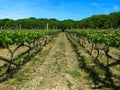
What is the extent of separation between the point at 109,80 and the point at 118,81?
1.39 ft

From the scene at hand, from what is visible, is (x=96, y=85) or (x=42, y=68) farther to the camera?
(x=42, y=68)

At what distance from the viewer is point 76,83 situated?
35.9ft

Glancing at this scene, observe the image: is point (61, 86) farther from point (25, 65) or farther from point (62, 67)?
point (25, 65)

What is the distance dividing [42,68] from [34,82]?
3.25 metres

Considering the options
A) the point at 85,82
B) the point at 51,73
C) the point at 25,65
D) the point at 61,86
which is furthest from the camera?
the point at 25,65

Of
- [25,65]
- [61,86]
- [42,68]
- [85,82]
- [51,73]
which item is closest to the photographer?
[61,86]

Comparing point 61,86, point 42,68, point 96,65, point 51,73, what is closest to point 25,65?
point 42,68

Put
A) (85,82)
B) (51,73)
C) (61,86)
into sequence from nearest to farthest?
(61,86), (85,82), (51,73)

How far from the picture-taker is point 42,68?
14125 mm

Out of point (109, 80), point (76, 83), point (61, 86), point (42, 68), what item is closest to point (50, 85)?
point (61, 86)

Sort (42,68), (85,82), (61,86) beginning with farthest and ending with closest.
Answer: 1. (42,68)
2. (85,82)
3. (61,86)

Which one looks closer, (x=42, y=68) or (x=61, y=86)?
(x=61, y=86)

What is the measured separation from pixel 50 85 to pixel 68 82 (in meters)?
0.94

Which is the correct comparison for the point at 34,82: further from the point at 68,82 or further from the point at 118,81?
the point at 118,81
